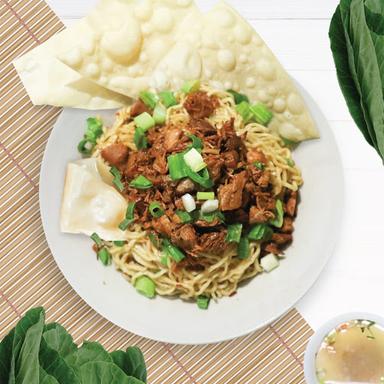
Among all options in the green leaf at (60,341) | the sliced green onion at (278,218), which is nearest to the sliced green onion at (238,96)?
the sliced green onion at (278,218)

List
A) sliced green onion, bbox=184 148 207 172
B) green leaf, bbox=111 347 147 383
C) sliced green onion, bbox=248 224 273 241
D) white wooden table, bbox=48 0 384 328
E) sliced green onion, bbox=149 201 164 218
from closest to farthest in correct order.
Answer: green leaf, bbox=111 347 147 383, sliced green onion, bbox=184 148 207 172, sliced green onion, bbox=149 201 164 218, sliced green onion, bbox=248 224 273 241, white wooden table, bbox=48 0 384 328

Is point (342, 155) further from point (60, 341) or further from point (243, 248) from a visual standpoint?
point (60, 341)

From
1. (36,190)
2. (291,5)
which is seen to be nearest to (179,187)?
(36,190)

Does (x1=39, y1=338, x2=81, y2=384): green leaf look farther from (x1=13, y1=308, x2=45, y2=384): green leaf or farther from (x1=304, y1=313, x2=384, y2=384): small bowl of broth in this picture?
(x1=304, y1=313, x2=384, y2=384): small bowl of broth

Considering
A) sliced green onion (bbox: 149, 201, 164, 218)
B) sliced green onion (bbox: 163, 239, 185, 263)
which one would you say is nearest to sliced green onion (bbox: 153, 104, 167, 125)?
sliced green onion (bbox: 149, 201, 164, 218)

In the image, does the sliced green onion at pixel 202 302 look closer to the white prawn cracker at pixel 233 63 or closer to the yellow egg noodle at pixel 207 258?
the yellow egg noodle at pixel 207 258

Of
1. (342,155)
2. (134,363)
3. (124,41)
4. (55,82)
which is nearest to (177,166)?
(124,41)
